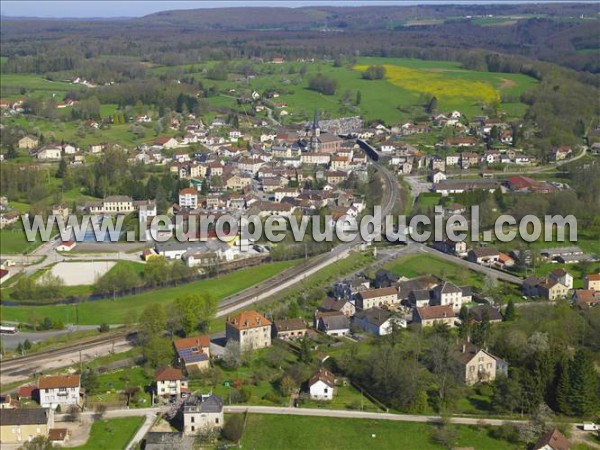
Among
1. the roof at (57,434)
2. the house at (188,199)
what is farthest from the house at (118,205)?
the roof at (57,434)

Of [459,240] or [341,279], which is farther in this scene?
[459,240]

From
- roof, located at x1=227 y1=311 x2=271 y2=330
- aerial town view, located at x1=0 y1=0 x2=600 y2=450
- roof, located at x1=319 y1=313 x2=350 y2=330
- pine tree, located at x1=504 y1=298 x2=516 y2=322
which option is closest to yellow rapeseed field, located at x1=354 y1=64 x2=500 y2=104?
aerial town view, located at x1=0 y1=0 x2=600 y2=450

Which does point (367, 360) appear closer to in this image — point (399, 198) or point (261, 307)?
point (261, 307)

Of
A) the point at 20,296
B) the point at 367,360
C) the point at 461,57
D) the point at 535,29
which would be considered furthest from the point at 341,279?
the point at 535,29

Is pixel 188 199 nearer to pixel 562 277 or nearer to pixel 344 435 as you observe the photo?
pixel 562 277

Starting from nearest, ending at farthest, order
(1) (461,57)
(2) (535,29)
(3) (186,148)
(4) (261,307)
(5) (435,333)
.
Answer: (5) (435,333), (4) (261,307), (3) (186,148), (1) (461,57), (2) (535,29)

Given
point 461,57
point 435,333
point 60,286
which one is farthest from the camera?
point 461,57
